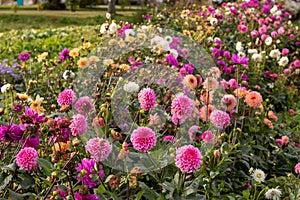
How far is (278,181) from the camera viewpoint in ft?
7.43

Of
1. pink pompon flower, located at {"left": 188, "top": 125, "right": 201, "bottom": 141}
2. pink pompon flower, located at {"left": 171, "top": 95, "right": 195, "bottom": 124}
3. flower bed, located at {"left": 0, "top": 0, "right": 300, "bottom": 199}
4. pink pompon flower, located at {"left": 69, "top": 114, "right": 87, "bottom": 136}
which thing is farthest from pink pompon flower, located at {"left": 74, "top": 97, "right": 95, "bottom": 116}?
pink pompon flower, located at {"left": 188, "top": 125, "right": 201, "bottom": 141}

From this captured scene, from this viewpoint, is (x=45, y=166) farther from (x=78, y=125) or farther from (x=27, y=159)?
(x=78, y=125)

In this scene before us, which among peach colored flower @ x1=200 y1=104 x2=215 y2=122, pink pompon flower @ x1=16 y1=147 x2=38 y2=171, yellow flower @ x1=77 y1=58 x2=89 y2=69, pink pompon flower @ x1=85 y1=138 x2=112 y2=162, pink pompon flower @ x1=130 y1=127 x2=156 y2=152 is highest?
pink pompon flower @ x1=130 y1=127 x2=156 y2=152

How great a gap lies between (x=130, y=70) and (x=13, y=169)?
1.35 meters

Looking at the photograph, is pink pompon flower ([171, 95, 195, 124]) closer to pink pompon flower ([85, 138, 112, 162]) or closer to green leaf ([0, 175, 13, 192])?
pink pompon flower ([85, 138, 112, 162])

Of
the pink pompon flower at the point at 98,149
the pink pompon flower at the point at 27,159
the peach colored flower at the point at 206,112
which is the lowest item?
the peach colored flower at the point at 206,112

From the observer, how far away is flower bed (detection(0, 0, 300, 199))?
5.13 feet

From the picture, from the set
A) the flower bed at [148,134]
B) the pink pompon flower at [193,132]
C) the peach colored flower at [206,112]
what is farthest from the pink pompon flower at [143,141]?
the peach colored flower at [206,112]

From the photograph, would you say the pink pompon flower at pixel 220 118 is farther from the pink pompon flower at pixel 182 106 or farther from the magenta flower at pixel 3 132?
the magenta flower at pixel 3 132

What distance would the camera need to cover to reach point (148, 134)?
4.78 ft

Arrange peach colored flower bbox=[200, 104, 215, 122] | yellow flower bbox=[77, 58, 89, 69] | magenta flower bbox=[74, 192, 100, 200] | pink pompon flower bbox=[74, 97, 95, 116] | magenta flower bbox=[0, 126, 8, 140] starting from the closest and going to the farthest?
1. magenta flower bbox=[74, 192, 100, 200]
2. magenta flower bbox=[0, 126, 8, 140]
3. pink pompon flower bbox=[74, 97, 95, 116]
4. peach colored flower bbox=[200, 104, 215, 122]
5. yellow flower bbox=[77, 58, 89, 69]

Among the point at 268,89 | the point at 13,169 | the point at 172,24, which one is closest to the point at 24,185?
the point at 13,169

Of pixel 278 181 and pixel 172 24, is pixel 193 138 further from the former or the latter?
pixel 172 24

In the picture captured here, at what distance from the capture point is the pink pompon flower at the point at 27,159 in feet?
5.09
